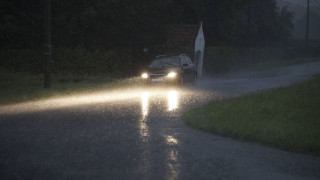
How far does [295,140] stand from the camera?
866 cm

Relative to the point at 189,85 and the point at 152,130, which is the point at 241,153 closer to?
the point at 152,130

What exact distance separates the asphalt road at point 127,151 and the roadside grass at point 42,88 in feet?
14.2

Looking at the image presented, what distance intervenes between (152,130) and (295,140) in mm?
2992

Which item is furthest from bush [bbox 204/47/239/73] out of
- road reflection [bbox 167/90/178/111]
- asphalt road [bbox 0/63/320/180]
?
asphalt road [bbox 0/63/320/180]

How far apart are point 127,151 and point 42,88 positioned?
12.7m

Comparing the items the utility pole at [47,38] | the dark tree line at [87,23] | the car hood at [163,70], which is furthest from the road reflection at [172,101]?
the dark tree line at [87,23]

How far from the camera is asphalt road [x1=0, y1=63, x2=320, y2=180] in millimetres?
6504

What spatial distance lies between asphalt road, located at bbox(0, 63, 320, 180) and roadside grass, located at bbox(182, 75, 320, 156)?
15.6 inches

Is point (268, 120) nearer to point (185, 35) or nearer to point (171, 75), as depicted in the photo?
point (171, 75)

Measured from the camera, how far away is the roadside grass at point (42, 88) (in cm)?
1692

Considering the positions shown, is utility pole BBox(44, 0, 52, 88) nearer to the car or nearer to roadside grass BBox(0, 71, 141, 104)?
roadside grass BBox(0, 71, 141, 104)

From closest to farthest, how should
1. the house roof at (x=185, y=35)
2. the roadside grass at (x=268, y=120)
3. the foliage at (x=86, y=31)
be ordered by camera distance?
the roadside grass at (x=268, y=120)
the foliage at (x=86, y=31)
the house roof at (x=185, y=35)

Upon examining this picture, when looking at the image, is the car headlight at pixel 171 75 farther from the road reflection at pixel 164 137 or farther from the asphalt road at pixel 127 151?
the asphalt road at pixel 127 151

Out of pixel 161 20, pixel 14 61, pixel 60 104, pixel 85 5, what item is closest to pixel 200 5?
pixel 161 20
